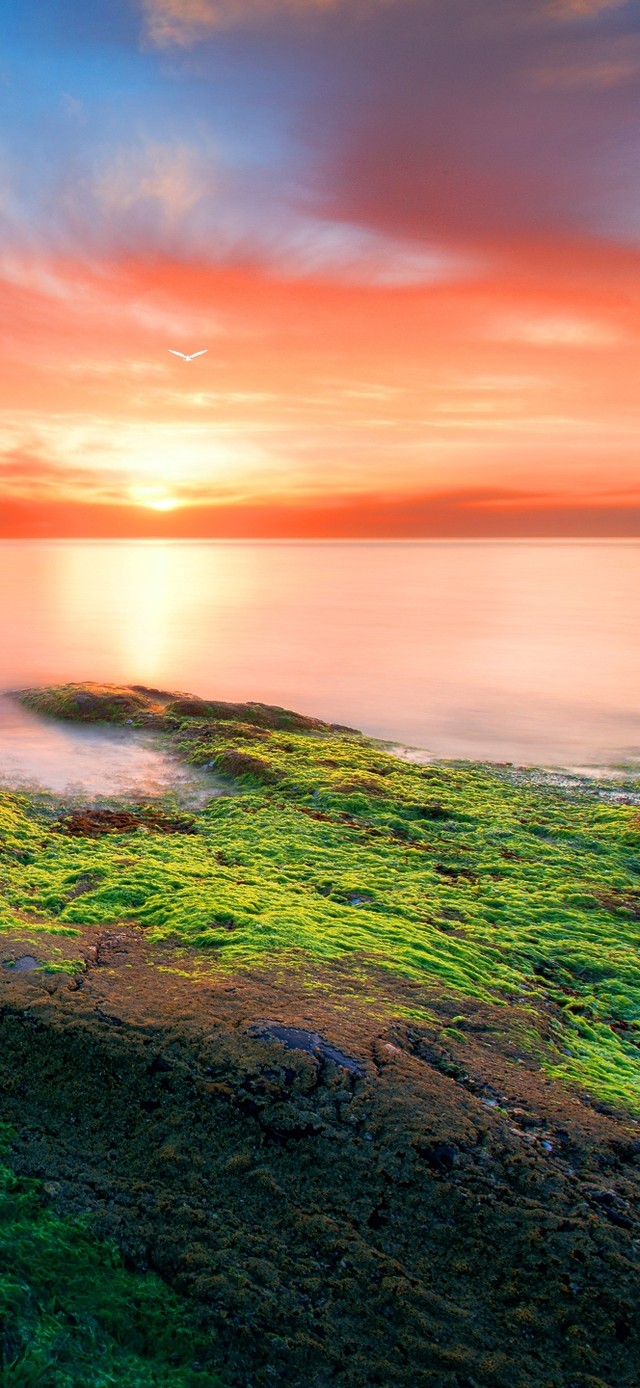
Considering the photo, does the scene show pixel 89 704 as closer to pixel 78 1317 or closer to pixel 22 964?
pixel 22 964

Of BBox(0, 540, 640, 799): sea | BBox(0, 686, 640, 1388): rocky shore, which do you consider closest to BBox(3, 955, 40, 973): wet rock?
BBox(0, 686, 640, 1388): rocky shore

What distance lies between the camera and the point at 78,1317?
2.81 metres

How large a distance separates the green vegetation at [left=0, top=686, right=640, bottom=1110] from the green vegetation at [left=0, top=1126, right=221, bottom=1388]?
2130 millimetres

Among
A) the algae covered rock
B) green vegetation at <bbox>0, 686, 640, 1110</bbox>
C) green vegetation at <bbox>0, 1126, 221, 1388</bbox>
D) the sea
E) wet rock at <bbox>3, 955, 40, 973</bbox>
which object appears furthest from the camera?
the sea

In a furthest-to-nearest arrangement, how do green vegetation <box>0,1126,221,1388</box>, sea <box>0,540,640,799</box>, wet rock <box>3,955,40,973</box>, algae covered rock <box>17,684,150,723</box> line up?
sea <box>0,540,640,799</box>
algae covered rock <box>17,684,150,723</box>
wet rock <box>3,955,40,973</box>
green vegetation <box>0,1126,221,1388</box>

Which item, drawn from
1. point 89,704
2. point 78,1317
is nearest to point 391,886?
point 78,1317

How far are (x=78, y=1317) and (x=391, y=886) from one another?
15.0 ft

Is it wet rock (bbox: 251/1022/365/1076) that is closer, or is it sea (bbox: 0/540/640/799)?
wet rock (bbox: 251/1022/365/1076)

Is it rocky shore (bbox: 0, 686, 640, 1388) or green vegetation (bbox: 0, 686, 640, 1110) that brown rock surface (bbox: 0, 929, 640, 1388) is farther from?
green vegetation (bbox: 0, 686, 640, 1110)

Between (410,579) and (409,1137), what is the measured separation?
252ft

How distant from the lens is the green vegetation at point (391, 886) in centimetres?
523

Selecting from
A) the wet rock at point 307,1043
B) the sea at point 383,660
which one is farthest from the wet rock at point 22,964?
the sea at point 383,660

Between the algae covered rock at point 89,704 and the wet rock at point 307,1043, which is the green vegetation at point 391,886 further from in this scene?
the algae covered rock at point 89,704

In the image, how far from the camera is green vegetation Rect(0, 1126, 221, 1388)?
8.57 ft
